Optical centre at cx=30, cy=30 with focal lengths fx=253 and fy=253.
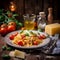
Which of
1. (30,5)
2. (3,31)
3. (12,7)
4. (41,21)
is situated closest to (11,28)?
(3,31)

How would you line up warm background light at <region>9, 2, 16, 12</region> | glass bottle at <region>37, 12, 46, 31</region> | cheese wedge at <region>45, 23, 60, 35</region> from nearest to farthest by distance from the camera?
cheese wedge at <region>45, 23, 60, 35</region> → glass bottle at <region>37, 12, 46, 31</region> → warm background light at <region>9, 2, 16, 12</region>

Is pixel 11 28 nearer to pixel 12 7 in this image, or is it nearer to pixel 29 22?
pixel 29 22

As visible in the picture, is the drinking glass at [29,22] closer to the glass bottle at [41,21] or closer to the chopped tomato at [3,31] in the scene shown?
the glass bottle at [41,21]

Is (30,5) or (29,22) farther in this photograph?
(30,5)

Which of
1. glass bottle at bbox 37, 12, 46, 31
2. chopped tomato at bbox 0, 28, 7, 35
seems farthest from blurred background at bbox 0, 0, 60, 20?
chopped tomato at bbox 0, 28, 7, 35

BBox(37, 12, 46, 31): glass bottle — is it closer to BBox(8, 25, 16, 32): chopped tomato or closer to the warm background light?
BBox(8, 25, 16, 32): chopped tomato

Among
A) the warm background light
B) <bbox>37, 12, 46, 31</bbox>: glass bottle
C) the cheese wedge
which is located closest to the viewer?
the cheese wedge

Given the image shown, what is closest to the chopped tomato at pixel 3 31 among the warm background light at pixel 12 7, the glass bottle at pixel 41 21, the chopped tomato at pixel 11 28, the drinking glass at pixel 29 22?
the chopped tomato at pixel 11 28

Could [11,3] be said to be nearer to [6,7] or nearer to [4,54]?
[6,7]

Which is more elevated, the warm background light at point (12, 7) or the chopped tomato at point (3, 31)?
the warm background light at point (12, 7)

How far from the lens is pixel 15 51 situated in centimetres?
156

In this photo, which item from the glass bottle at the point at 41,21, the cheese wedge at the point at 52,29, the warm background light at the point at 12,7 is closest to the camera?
the cheese wedge at the point at 52,29

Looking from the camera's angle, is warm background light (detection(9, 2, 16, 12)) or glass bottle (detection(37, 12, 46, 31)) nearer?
glass bottle (detection(37, 12, 46, 31))

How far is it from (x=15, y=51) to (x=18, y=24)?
0.52m
